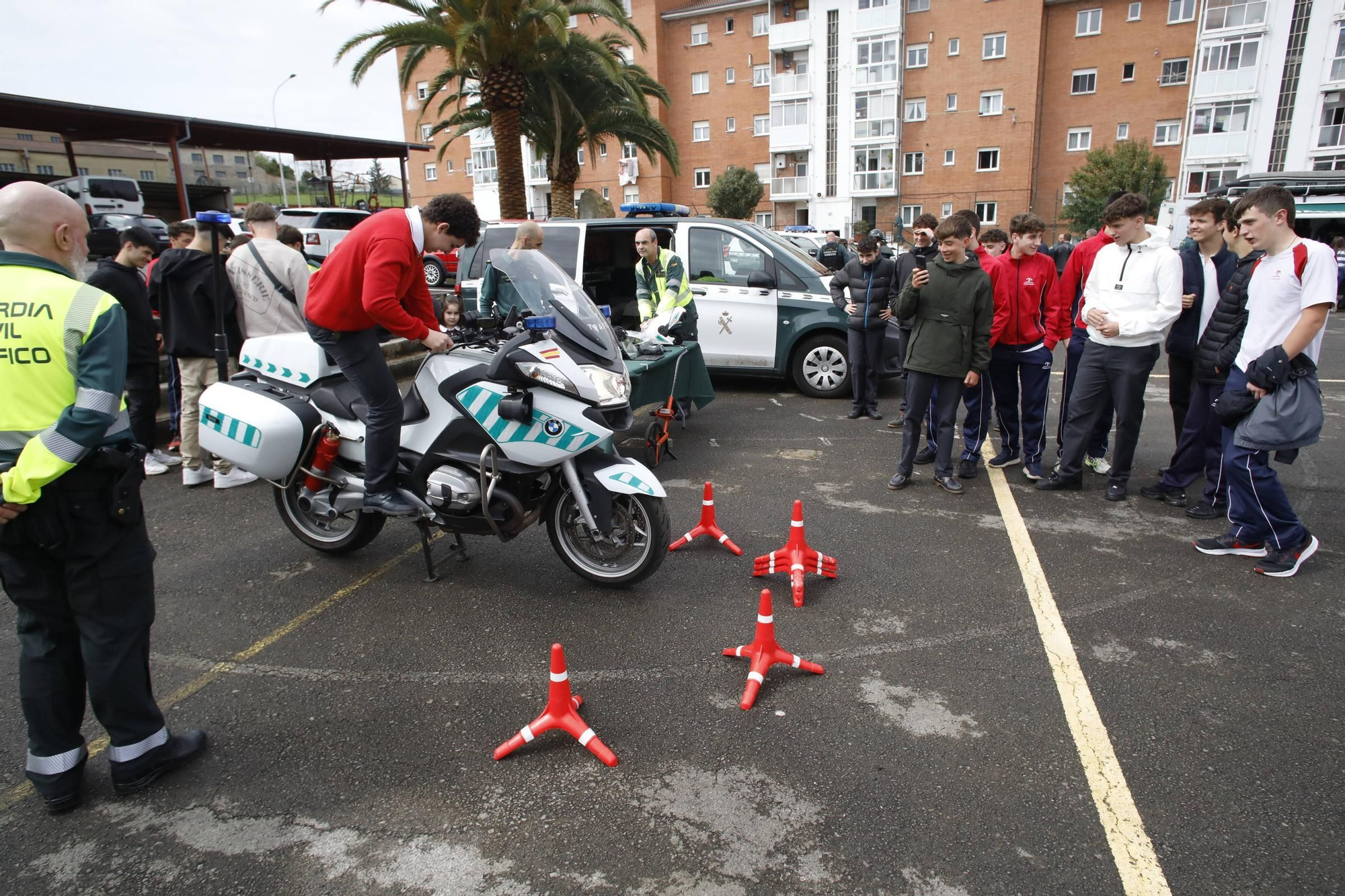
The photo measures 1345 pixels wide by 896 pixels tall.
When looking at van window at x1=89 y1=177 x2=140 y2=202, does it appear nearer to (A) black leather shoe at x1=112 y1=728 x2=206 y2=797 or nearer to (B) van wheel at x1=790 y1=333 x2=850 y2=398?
(B) van wheel at x1=790 y1=333 x2=850 y2=398

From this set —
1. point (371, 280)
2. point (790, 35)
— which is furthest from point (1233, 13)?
point (371, 280)

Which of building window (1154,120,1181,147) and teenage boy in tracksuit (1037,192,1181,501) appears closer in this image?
teenage boy in tracksuit (1037,192,1181,501)

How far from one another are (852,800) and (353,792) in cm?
176

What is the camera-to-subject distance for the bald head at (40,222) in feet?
8.26

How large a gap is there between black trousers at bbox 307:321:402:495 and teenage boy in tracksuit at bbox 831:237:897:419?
5.26 m

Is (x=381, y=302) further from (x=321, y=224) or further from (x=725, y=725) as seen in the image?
(x=321, y=224)

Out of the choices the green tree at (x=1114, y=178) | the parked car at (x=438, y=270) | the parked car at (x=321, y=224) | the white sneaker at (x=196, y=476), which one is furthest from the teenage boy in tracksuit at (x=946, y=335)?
the green tree at (x=1114, y=178)

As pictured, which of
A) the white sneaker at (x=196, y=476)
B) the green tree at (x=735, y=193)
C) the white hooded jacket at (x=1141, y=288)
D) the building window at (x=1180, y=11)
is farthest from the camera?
the green tree at (x=735, y=193)

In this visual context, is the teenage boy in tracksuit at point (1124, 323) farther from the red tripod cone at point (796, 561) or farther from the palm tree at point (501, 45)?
the palm tree at point (501, 45)

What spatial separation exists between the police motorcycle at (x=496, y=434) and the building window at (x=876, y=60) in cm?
4808

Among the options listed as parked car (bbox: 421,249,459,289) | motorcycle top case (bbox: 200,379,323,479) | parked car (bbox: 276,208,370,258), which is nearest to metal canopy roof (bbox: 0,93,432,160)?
parked car (bbox: 276,208,370,258)

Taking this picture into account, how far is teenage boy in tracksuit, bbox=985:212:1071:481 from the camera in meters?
6.24

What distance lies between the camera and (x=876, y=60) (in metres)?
46.2

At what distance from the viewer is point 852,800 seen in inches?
106
